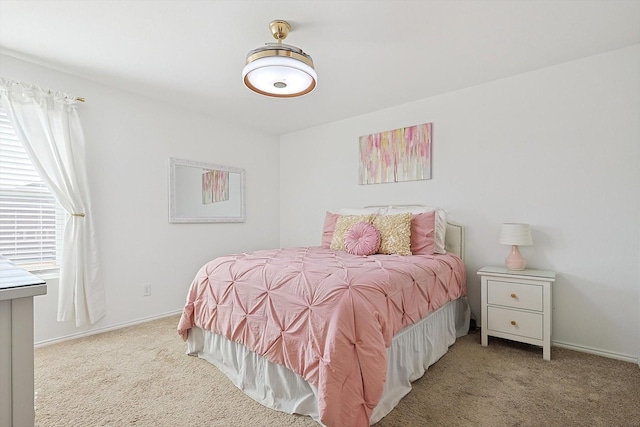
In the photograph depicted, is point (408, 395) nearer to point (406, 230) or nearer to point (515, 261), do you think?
point (406, 230)

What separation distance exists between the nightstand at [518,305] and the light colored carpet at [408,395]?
15 centimetres

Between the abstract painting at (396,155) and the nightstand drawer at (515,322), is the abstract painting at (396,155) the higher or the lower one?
the higher one

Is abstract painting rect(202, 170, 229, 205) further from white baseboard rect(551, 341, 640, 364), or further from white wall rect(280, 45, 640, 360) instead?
white baseboard rect(551, 341, 640, 364)

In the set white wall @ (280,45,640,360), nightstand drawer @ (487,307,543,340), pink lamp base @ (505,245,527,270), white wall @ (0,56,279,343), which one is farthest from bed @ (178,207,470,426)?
white wall @ (0,56,279,343)

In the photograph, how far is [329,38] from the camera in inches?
88.3

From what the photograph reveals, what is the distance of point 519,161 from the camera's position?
2.81 meters

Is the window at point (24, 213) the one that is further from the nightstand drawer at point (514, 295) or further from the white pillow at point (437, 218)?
the nightstand drawer at point (514, 295)

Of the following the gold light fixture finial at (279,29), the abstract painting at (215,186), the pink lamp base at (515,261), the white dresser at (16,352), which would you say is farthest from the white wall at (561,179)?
the white dresser at (16,352)

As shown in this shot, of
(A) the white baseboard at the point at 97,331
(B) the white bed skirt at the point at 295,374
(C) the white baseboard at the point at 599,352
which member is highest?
(B) the white bed skirt at the point at 295,374

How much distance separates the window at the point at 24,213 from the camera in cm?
254

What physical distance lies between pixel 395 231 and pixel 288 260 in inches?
42.1

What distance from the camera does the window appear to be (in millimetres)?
2543

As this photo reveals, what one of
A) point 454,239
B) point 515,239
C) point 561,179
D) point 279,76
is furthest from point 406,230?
point 279,76

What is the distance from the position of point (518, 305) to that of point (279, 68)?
8.07 feet
